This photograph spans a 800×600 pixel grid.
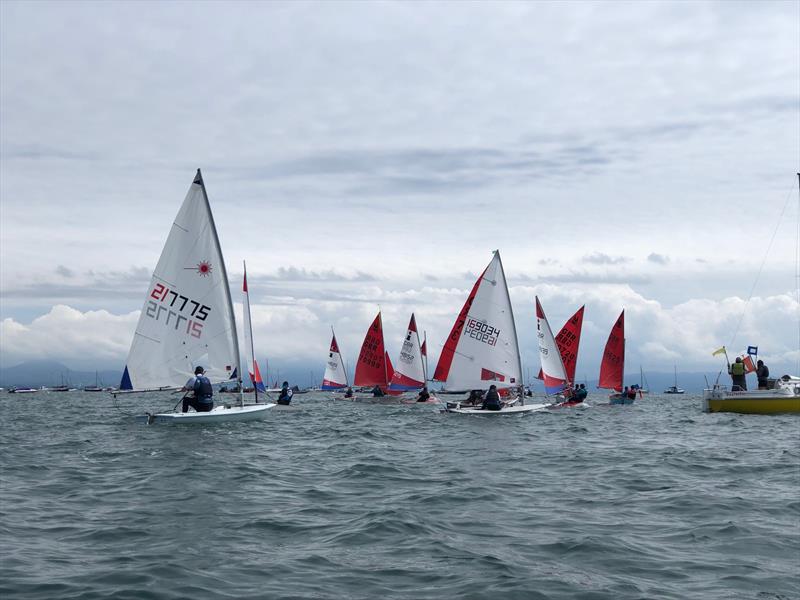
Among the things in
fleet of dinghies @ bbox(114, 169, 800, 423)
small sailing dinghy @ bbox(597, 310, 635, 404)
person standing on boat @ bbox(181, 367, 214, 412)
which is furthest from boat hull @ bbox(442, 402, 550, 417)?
small sailing dinghy @ bbox(597, 310, 635, 404)

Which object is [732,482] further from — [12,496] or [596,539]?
[12,496]

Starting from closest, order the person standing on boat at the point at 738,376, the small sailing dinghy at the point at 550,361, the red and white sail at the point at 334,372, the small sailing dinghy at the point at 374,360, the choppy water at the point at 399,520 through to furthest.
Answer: the choppy water at the point at 399,520
the person standing on boat at the point at 738,376
the small sailing dinghy at the point at 550,361
the small sailing dinghy at the point at 374,360
the red and white sail at the point at 334,372

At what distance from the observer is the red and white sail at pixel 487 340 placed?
35.8 meters

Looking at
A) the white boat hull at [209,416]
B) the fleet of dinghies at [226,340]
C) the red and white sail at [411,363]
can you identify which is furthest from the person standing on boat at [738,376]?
the red and white sail at [411,363]

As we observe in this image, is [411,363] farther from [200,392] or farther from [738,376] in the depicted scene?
[200,392]

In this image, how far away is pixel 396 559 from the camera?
9156mm

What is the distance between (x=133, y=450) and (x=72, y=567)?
1188 cm

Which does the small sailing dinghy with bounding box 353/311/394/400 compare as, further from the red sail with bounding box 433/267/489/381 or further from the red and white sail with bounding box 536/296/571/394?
the red sail with bounding box 433/267/489/381

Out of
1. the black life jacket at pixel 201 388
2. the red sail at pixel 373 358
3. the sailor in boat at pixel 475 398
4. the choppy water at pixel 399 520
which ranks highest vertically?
the red sail at pixel 373 358

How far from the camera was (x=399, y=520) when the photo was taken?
11109 mm

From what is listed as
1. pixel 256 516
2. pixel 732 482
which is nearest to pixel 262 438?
pixel 256 516

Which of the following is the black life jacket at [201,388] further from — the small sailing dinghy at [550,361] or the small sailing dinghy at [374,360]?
the small sailing dinghy at [374,360]

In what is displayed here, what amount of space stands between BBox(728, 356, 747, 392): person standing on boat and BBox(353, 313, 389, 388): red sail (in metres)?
33.2

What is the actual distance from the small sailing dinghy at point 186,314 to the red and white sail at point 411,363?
104 feet
